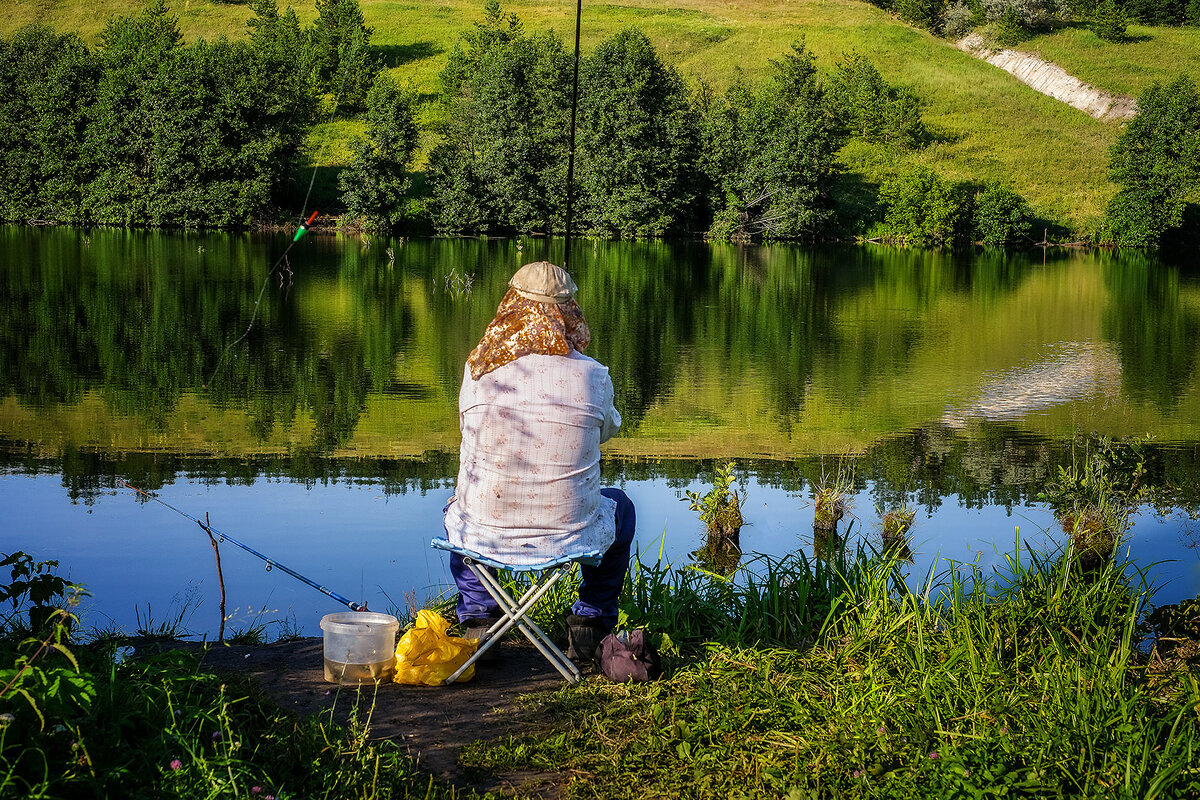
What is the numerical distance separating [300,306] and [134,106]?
32.9 metres

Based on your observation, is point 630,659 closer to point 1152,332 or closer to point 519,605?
point 519,605

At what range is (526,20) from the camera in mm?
70250

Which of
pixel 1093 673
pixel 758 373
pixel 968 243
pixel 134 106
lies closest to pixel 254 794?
pixel 1093 673

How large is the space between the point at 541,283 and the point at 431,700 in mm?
1571

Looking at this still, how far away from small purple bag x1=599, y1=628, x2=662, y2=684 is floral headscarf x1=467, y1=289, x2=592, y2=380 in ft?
3.60

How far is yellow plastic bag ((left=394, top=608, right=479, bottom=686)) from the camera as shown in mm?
4328

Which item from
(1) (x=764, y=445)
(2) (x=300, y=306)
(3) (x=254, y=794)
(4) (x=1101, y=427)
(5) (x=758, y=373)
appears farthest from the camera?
(2) (x=300, y=306)

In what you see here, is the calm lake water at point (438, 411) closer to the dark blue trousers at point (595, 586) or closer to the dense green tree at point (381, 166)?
the dark blue trousers at point (595, 586)

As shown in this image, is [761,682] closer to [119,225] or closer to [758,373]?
[758,373]

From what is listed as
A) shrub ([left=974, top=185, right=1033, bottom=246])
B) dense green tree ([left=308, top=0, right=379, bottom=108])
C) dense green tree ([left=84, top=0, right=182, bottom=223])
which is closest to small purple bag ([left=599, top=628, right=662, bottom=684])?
shrub ([left=974, top=185, right=1033, bottom=246])

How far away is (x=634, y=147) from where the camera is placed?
4878 cm

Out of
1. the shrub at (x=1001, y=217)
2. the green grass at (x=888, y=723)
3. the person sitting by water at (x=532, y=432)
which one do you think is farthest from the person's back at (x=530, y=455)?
the shrub at (x=1001, y=217)

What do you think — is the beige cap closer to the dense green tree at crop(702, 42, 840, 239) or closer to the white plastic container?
the white plastic container

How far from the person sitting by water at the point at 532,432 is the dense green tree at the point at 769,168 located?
144 feet
